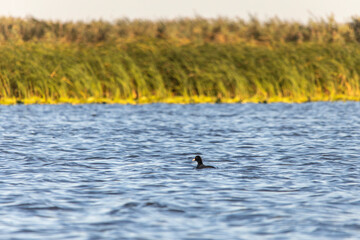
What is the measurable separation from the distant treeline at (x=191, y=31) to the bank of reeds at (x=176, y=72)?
78 cm

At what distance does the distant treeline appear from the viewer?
29.4m

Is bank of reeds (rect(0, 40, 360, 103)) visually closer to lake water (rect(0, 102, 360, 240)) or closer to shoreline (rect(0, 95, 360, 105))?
shoreline (rect(0, 95, 360, 105))

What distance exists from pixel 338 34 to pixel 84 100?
1126 cm

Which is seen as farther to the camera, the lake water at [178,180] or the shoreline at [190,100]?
the shoreline at [190,100]

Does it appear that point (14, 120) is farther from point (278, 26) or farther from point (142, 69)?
point (278, 26)

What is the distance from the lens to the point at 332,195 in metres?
9.58

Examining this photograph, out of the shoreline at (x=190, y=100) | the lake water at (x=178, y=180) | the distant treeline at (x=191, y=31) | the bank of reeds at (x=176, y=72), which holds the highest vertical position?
the distant treeline at (x=191, y=31)

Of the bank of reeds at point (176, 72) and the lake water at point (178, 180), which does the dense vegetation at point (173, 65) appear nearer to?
the bank of reeds at point (176, 72)

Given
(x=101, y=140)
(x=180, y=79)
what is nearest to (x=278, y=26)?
(x=180, y=79)

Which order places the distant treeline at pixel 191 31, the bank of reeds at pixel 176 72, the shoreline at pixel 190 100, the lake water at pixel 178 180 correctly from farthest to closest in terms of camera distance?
the distant treeline at pixel 191 31 → the shoreline at pixel 190 100 → the bank of reeds at pixel 176 72 → the lake water at pixel 178 180

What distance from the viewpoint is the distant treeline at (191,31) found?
29.4m

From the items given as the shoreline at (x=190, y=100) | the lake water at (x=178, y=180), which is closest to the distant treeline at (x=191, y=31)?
the shoreline at (x=190, y=100)

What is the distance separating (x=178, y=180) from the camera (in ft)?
35.8

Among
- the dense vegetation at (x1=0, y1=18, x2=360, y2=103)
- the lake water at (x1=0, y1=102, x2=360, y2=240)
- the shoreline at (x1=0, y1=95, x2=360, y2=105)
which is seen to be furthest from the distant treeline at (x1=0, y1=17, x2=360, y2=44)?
the lake water at (x1=0, y1=102, x2=360, y2=240)
